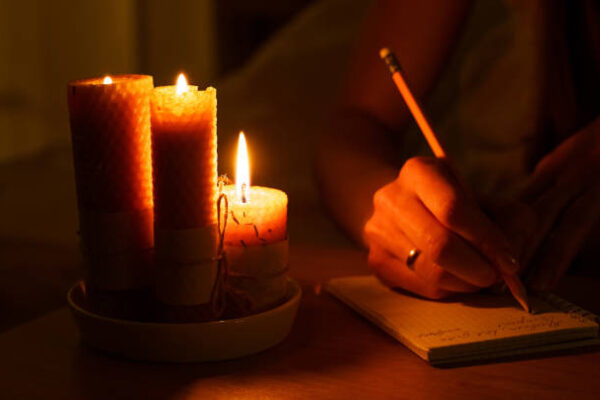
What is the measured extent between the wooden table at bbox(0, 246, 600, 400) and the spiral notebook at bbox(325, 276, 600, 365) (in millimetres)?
12

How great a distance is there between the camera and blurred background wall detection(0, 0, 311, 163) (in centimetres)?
234

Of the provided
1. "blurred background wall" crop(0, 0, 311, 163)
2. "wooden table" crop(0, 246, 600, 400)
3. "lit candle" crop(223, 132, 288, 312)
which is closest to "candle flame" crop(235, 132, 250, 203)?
"lit candle" crop(223, 132, 288, 312)

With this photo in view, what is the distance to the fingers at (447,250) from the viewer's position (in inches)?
26.9

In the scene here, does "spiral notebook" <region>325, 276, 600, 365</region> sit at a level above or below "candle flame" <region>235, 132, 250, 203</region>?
below

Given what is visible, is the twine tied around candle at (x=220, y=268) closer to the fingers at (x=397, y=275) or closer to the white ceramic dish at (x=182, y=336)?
the white ceramic dish at (x=182, y=336)

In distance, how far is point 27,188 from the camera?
4.82 feet

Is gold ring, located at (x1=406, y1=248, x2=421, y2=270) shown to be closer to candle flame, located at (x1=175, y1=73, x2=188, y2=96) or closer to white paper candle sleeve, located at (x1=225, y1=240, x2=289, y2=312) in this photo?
white paper candle sleeve, located at (x1=225, y1=240, x2=289, y2=312)

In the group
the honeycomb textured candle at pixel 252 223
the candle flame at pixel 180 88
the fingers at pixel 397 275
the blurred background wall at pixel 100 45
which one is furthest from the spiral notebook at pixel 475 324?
the blurred background wall at pixel 100 45

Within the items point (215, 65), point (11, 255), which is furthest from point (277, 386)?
point (215, 65)

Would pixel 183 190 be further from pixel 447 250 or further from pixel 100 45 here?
pixel 100 45

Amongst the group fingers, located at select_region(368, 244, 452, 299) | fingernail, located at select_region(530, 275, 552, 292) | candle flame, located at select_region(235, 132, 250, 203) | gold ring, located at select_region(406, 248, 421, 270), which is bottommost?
fingernail, located at select_region(530, 275, 552, 292)

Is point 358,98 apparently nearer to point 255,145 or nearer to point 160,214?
point 255,145

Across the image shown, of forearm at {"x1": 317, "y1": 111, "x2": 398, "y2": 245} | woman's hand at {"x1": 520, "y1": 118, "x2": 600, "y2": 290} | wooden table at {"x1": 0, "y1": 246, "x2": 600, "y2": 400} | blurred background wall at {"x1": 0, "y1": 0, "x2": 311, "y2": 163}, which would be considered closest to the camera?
wooden table at {"x1": 0, "y1": 246, "x2": 600, "y2": 400}

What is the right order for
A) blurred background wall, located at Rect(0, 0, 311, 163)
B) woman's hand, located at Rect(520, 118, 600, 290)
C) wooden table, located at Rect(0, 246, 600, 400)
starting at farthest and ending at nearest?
blurred background wall, located at Rect(0, 0, 311, 163), woman's hand, located at Rect(520, 118, 600, 290), wooden table, located at Rect(0, 246, 600, 400)
